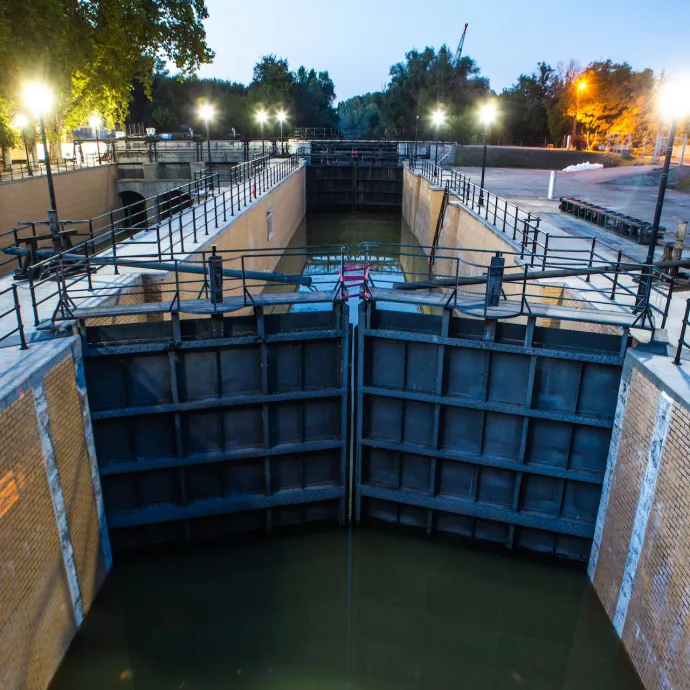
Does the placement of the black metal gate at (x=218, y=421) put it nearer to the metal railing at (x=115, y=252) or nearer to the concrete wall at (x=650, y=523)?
the metal railing at (x=115, y=252)

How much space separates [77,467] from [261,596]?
127 inches

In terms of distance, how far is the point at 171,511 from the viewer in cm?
952

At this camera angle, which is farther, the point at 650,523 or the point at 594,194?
the point at 594,194

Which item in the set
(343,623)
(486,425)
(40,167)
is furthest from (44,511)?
(40,167)

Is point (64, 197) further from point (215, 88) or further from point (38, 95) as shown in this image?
point (215, 88)

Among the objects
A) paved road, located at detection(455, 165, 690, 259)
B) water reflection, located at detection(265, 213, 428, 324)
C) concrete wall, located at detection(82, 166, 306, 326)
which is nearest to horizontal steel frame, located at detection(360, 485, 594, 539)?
concrete wall, located at detection(82, 166, 306, 326)

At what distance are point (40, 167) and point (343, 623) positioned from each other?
30.9m

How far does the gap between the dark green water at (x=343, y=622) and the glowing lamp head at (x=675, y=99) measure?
24.8 feet

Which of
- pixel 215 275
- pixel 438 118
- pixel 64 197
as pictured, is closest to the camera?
pixel 215 275

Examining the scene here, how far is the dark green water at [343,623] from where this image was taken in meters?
7.89

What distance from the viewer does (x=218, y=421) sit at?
9.51m

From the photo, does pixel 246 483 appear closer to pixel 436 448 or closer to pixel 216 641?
pixel 216 641

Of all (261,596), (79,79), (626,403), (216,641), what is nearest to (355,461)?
(261,596)

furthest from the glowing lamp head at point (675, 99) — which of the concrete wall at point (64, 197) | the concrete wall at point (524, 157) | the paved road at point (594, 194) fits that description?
the concrete wall at point (524, 157)
